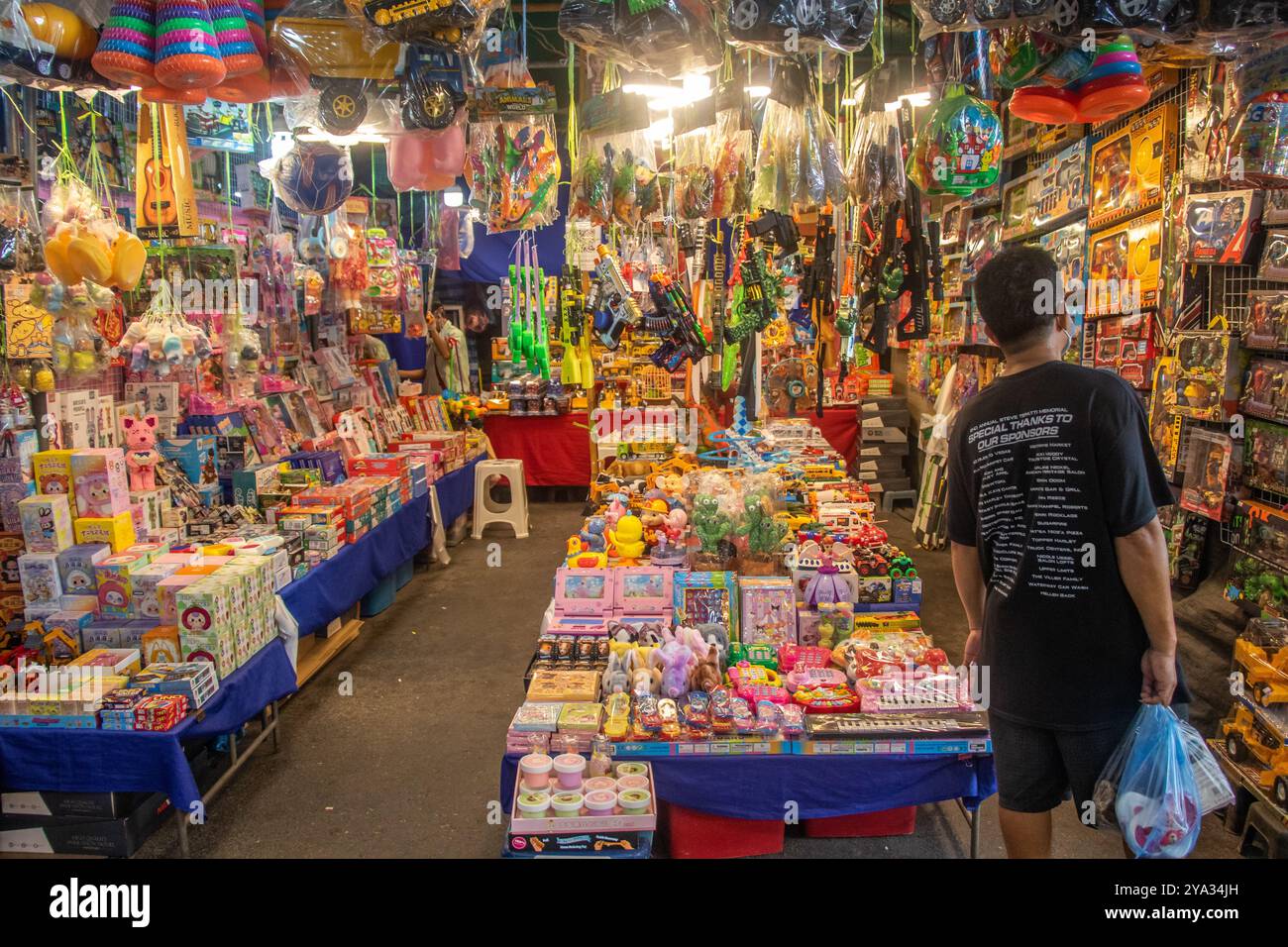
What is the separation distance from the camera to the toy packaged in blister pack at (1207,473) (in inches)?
157

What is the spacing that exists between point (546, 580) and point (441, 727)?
2.68 metres

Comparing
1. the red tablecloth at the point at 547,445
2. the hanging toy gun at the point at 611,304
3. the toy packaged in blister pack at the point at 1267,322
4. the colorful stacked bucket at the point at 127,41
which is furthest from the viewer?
the red tablecloth at the point at 547,445

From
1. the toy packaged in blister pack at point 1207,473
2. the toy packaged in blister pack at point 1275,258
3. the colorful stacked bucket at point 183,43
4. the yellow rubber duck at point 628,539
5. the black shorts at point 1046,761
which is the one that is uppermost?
the colorful stacked bucket at point 183,43

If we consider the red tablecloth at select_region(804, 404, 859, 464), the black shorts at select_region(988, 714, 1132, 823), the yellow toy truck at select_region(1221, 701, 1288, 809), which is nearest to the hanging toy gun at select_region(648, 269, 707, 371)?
the yellow toy truck at select_region(1221, 701, 1288, 809)

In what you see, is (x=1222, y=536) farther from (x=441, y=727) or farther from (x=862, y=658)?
(x=441, y=727)

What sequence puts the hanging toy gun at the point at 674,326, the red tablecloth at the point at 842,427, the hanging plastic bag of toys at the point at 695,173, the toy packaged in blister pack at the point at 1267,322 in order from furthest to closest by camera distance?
the red tablecloth at the point at 842,427 < the hanging toy gun at the point at 674,326 < the hanging plastic bag of toys at the point at 695,173 < the toy packaged in blister pack at the point at 1267,322

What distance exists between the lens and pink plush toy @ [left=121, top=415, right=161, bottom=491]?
4344 mm

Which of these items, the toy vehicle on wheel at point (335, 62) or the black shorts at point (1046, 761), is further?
the toy vehicle on wheel at point (335, 62)

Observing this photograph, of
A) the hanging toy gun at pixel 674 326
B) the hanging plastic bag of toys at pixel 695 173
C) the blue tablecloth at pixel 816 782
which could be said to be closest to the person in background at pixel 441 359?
the hanging toy gun at pixel 674 326

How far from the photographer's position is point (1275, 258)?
145 inches

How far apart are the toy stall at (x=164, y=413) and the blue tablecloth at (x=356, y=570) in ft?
0.07

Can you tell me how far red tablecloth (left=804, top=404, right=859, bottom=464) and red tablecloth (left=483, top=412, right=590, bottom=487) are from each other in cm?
237

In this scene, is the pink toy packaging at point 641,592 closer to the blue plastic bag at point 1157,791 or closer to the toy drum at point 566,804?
the toy drum at point 566,804

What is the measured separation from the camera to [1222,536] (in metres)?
4.12
